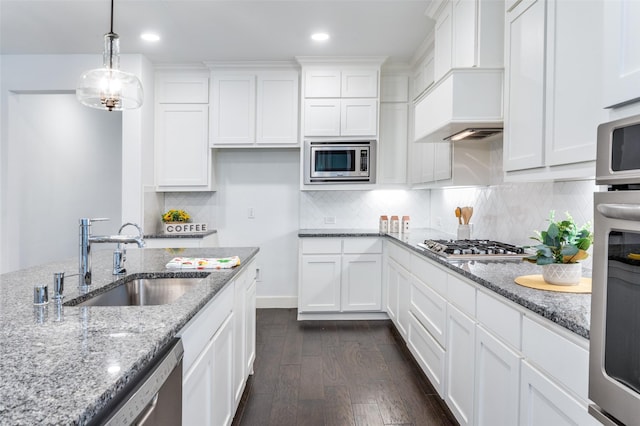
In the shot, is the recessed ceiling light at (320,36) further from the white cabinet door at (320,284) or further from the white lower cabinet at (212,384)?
the white lower cabinet at (212,384)

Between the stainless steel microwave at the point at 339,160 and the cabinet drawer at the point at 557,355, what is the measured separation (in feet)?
9.01

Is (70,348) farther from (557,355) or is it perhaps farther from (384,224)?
(384,224)

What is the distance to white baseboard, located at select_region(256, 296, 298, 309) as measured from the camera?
4.50 metres

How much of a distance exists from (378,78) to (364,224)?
5.19ft

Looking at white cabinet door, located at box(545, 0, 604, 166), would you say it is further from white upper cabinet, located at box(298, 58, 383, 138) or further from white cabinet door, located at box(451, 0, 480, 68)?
white upper cabinet, located at box(298, 58, 383, 138)

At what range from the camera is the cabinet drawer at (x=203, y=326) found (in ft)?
4.21

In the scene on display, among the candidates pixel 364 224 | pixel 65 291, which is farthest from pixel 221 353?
pixel 364 224

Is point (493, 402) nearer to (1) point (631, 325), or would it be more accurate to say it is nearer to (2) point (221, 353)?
(1) point (631, 325)

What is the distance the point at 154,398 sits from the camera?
949mm

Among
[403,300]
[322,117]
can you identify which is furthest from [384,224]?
[322,117]

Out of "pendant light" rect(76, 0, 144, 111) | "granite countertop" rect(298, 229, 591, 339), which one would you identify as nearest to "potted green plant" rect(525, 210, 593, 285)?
"granite countertop" rect(298, 229, 591, 339)

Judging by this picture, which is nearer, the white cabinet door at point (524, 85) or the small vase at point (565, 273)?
the small vase at point (565, 273)

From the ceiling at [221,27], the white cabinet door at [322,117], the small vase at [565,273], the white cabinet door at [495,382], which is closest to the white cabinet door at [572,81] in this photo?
the small vase at [565,273]

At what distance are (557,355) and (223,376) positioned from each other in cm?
138
